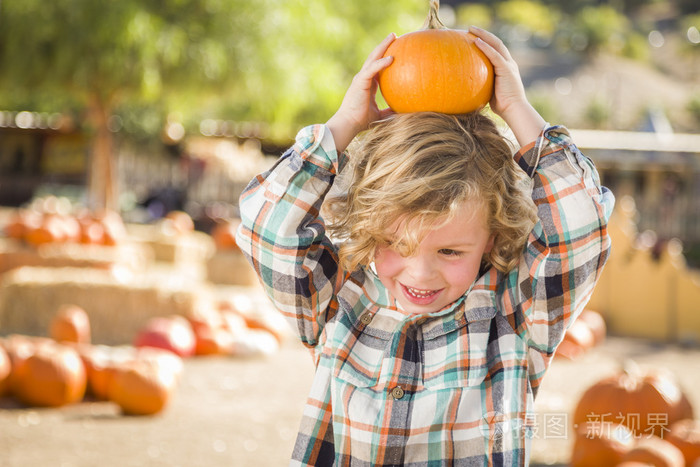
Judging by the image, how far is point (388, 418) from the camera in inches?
66.5

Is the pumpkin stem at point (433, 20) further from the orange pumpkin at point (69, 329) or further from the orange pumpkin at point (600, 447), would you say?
the orange pumpkin at point (69, 329)

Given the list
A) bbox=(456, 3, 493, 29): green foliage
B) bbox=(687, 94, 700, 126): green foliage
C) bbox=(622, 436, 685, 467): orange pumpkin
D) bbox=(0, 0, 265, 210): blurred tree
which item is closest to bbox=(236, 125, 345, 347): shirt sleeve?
bbox=(622, 436, 685, 467): orange pumpkin

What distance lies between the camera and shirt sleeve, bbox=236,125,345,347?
174cm

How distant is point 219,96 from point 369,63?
446 inches

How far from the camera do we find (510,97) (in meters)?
1.78

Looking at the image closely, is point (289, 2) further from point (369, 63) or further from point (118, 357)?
point (369, 63)

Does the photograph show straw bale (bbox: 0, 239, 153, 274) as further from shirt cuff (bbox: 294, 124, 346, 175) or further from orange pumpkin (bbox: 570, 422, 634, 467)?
shirt cuff (bbox: 294, 124, 346, 175)

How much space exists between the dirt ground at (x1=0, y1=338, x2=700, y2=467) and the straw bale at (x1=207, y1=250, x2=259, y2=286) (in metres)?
4.13

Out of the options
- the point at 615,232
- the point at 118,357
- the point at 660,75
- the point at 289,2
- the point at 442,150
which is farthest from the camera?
the point at 660,75

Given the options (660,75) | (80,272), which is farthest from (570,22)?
(80,272)

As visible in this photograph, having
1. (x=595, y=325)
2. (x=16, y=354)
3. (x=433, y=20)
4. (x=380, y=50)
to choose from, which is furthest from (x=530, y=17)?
(x=380, y=50)

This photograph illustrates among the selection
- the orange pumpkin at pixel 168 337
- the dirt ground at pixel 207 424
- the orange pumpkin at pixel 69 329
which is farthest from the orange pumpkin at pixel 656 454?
the orange pumpkin at pixel 69 329

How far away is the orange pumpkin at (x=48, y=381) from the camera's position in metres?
5.12

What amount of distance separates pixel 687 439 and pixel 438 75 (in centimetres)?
288
